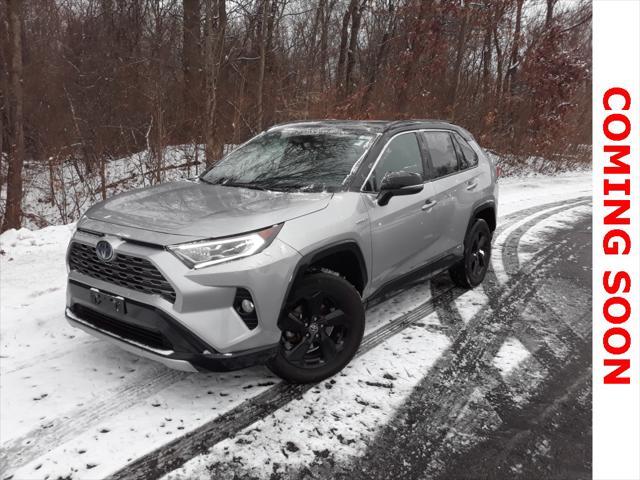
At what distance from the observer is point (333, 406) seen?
2949 millimetres

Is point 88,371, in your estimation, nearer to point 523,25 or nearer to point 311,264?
point 311,264

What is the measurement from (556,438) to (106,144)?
11.2 meters

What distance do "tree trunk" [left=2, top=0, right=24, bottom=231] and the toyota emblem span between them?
6.05 meters

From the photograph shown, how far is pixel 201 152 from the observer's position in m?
11.3

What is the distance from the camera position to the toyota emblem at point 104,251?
110 inches

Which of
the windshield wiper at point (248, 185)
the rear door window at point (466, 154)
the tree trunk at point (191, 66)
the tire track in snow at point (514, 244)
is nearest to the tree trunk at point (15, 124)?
the tree trunk at point (191, 66)

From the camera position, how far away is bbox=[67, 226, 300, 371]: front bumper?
2.61 metres

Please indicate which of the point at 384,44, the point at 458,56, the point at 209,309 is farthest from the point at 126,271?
the point at 384,44

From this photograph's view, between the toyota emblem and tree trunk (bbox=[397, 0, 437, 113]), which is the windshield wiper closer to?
the toyota emblem

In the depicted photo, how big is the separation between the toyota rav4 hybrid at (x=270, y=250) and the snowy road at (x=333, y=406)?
36cm

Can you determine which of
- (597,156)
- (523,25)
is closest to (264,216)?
(597,156)

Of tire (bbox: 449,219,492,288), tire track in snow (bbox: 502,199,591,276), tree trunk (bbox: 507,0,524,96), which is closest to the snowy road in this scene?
tire (bbox: 449,219,492,288)

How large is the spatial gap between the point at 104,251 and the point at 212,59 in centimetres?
810

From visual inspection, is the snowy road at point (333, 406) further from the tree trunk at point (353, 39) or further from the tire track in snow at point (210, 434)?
the tree trunk at point (353, 39)
